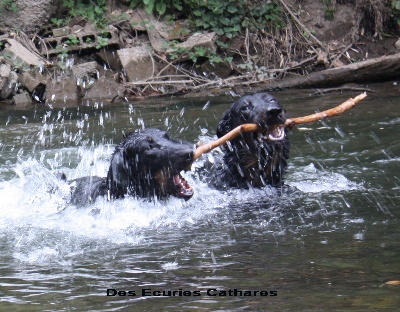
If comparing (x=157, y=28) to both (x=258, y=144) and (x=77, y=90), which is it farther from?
(x=258, y=144)

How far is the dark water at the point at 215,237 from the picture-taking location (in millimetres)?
3863

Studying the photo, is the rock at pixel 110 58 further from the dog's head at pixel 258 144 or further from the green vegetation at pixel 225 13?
the dog's head at pixel 258 144

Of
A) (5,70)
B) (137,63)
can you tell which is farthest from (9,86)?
(137,63)

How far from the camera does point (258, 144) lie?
634cm

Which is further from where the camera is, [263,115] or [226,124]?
[226,124]

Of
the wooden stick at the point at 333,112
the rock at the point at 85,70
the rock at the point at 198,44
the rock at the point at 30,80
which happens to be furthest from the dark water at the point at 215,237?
the rock at the point at 198,44

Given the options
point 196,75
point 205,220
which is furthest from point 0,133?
point 205,220

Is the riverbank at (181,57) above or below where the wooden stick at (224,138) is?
above

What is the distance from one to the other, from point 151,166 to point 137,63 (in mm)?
8400

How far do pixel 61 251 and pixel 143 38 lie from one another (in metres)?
10.3

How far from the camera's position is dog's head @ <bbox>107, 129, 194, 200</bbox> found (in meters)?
5.71

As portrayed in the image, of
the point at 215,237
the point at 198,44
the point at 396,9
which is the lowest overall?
the point at 215,237

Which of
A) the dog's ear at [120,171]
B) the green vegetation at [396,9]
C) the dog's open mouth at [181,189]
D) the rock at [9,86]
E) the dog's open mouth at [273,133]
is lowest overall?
the dog's open mouth at [181,189]

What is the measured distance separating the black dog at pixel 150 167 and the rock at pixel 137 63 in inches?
315
